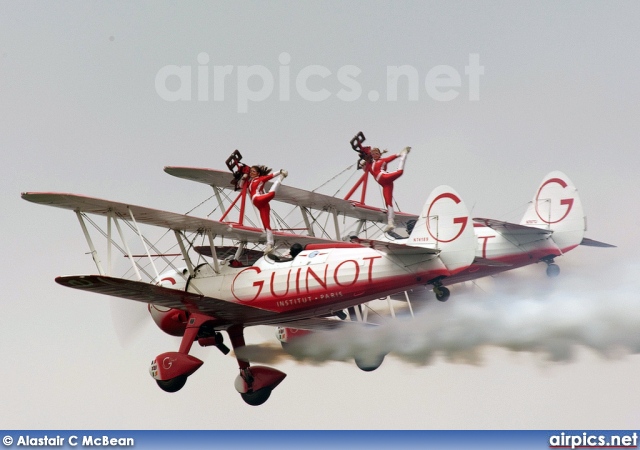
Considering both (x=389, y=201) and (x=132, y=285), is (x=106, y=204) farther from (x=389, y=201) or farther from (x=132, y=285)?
(x=389, y=201)

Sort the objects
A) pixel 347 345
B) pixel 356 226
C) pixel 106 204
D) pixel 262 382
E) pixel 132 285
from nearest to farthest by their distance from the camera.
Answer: pixel 132 285 < pixel 106 204 < pixel 262 382 < pixel 347 345 < pixel 356 226

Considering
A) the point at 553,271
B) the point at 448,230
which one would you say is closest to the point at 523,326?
the point at 553,271

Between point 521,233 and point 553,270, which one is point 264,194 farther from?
point 553,270

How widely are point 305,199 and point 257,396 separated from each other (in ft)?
18.8

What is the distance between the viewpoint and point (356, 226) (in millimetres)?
31000

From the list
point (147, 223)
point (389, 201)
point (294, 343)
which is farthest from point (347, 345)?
point (147, 223)

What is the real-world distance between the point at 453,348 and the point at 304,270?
4.52m

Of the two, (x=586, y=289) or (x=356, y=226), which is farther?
(x=356, y=226)

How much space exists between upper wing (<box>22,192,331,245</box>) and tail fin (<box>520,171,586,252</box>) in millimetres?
6666

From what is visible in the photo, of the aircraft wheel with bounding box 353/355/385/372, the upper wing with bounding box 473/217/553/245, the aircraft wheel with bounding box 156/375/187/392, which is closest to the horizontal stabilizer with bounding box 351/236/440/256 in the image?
the upper wing with bounding box 473/217/553/245

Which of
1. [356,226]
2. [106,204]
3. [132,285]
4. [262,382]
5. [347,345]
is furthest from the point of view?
[356,226]

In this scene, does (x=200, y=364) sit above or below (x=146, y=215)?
below

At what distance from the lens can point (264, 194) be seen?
2481 centimetres

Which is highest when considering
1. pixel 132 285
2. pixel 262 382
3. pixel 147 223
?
pixel 147 223
